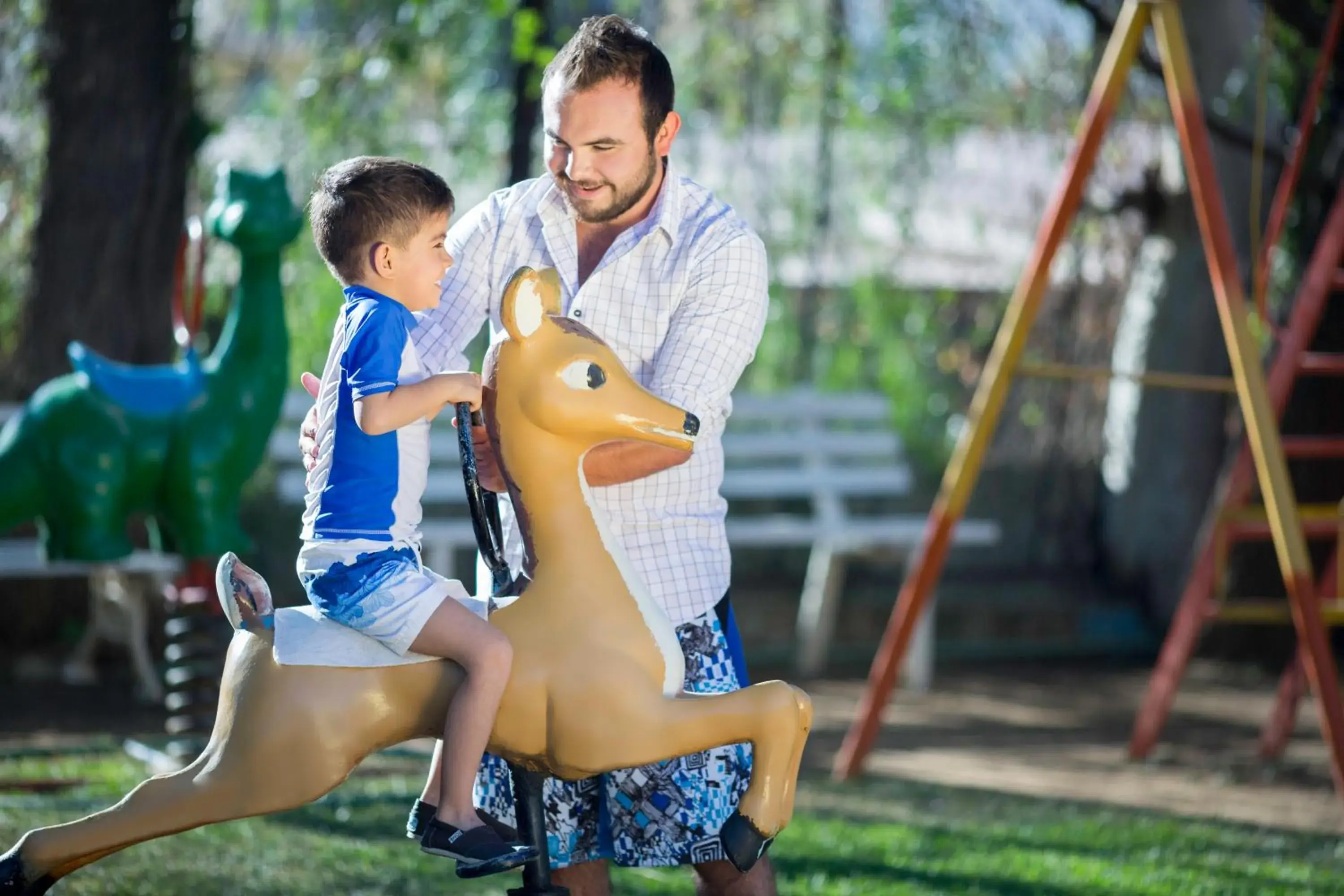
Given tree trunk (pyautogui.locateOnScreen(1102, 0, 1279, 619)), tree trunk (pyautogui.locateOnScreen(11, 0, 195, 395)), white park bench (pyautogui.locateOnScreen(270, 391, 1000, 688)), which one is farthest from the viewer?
tree trunk (pyautogui.locateOnScreen(1102, 0, 1279, 619))

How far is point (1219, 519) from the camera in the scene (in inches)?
225

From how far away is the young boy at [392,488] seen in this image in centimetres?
246

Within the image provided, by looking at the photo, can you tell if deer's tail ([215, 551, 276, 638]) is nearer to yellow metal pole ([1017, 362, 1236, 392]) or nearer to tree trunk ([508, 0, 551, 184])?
yellow metal pole ([1017, 362, 1236, 392])

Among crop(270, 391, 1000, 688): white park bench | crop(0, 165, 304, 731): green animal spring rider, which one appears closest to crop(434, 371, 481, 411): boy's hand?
crop(0, 165, 304, 731): green animal spring rider

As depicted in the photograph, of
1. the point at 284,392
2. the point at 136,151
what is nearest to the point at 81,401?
the point at 284,392

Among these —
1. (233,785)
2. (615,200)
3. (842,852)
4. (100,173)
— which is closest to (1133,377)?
(842,852)

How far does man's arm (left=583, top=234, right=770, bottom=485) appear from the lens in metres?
2.68

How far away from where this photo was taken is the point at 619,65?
2.73 m

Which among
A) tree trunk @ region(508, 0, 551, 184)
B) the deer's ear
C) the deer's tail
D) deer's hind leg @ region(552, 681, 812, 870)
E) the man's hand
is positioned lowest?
deer's hind leg @ region(552, 681, 812, 870)

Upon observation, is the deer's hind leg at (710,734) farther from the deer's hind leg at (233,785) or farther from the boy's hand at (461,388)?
the boy's hand at (461,388)

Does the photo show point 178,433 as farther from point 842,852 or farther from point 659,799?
point 659,799

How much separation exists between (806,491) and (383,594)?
235 inches

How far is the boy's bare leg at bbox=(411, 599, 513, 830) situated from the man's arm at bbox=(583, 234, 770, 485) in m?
0.34

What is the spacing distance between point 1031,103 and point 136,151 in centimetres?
481
